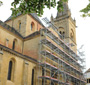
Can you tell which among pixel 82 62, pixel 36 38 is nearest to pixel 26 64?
pixel 36 38

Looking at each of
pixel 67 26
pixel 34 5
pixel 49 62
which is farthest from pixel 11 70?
pixel 67 26

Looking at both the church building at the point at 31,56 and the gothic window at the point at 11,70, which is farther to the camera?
the church building at the point at 31,56

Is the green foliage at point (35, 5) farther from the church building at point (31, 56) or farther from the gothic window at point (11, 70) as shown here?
the gothic window at point (11, 70)

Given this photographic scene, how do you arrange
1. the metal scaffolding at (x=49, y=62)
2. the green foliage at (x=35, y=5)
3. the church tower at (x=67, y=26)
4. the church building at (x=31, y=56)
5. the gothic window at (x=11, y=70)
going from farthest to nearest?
the church tower at (x=67, y=26)
the metal scaffolding at (x=49, y=62)
the church building at (x=31, y=56)
the gothic window at (x=11, y=70)
the green foliage at (x=35, y=5)

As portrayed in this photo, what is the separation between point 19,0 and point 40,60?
513 inches

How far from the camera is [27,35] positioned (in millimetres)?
25156

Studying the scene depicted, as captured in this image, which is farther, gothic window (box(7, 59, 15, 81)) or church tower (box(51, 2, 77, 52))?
church tower (box(51, 2, 77, 52))

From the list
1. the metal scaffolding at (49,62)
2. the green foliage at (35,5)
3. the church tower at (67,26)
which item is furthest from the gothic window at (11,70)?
the church tower at (67,26)

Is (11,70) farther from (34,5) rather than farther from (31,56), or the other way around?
(34,5)

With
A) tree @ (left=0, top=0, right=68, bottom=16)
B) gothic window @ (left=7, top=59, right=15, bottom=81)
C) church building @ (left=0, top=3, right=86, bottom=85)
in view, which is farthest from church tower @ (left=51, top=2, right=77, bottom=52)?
tree @ (left=0, top=0, right=68, bottom=16)

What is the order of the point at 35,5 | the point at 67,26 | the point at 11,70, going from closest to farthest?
1. the point at 35,5
2. the point at 11,70
3. the point at 67,26

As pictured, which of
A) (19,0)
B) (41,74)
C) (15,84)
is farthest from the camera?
(41,74)

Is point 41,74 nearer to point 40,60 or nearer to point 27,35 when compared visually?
point 40,60

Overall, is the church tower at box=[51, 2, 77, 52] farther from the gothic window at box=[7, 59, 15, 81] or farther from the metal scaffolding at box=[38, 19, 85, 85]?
the gothic window at box=[7, 59, 15, 81]
